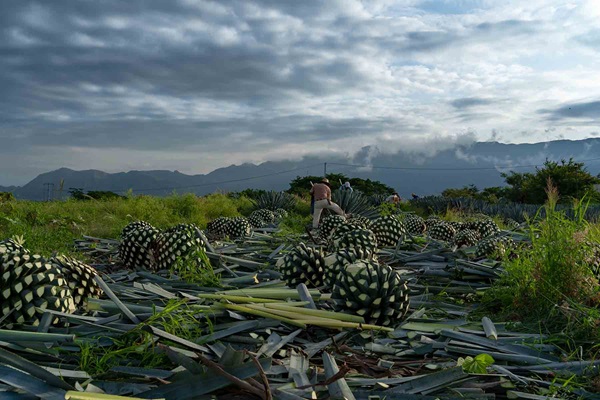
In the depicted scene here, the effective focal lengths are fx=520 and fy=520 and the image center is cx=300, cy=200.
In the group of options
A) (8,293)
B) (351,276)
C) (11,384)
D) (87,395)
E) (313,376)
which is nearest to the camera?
(87,395)

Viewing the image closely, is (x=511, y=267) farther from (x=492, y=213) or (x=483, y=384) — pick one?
(x=492, y=213)

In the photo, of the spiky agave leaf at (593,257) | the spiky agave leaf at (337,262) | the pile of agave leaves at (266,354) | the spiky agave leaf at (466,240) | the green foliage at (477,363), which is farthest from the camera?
the spiky agave leaf at (466,240)

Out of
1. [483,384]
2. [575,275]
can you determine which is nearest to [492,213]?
[575,275]

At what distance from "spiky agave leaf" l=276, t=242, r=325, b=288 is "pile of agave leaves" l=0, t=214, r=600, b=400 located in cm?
34

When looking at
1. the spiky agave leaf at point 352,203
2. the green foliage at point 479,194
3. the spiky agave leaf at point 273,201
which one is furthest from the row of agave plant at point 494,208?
the green foliage at point 479,194

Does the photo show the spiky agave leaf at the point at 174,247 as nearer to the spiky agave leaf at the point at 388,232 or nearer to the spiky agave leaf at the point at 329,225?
the spiky agave leaf at the point at 329,225

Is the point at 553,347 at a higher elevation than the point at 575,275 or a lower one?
lower

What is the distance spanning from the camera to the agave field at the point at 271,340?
243 centimetres

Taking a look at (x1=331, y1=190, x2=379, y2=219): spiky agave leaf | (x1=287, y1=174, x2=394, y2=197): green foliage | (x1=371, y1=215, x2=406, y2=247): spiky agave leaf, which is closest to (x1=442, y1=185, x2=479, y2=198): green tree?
(x1=287, y1=174, x2=394, y2=197): green foliage

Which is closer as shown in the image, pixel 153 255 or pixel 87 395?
pixel 87 395

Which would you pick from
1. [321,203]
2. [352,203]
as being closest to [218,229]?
[321,203]

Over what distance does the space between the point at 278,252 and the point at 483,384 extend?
351 cm

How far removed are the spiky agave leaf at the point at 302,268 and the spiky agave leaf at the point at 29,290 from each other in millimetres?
1686

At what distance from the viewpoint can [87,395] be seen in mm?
2092
